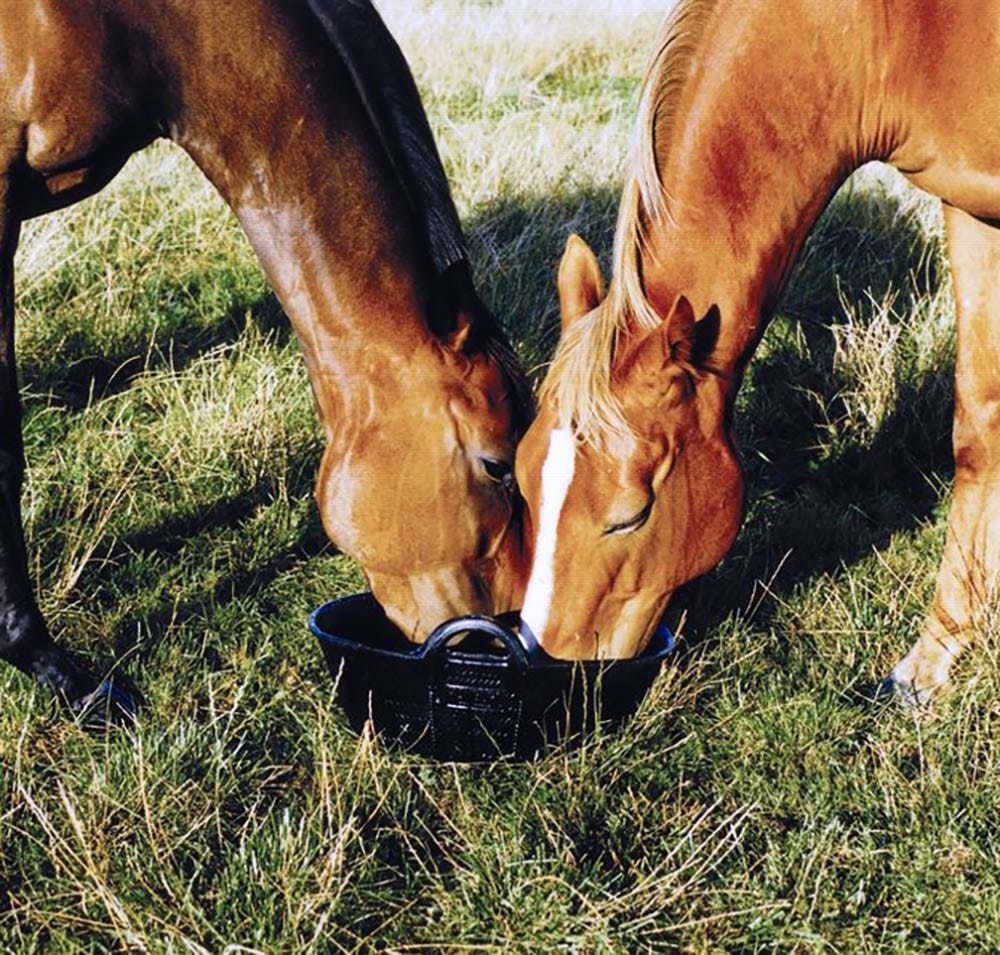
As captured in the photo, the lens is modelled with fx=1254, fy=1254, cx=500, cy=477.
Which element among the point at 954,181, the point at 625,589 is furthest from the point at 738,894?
Result: the point at 954,181

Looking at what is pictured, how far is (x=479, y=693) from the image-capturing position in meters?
2.78

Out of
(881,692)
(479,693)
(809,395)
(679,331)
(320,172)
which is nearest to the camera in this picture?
(679,331)

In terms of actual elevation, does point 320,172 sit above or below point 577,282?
above

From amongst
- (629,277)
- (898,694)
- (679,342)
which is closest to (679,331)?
(679,342)

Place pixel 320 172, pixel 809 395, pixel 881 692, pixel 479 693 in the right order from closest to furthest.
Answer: pixel 479 693 → pixel 320 172 → pixel 881 692 → pixel 809 395

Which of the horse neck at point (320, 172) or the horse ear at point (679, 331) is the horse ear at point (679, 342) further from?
the horse neck at point (320, 172)

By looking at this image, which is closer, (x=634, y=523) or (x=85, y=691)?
(x=634, y=523)

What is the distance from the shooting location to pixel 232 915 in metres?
2.29

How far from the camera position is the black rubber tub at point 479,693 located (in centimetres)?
276

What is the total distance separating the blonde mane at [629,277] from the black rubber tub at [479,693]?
51 cm

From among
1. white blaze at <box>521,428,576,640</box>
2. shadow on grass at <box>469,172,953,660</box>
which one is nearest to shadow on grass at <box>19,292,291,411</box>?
shadow on grass at <box>469,172,953,660</box>

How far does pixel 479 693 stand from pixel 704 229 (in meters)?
1.14

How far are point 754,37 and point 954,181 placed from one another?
1.91 ft

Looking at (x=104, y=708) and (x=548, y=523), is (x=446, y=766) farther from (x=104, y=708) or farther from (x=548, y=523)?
(x=104, y=708)
